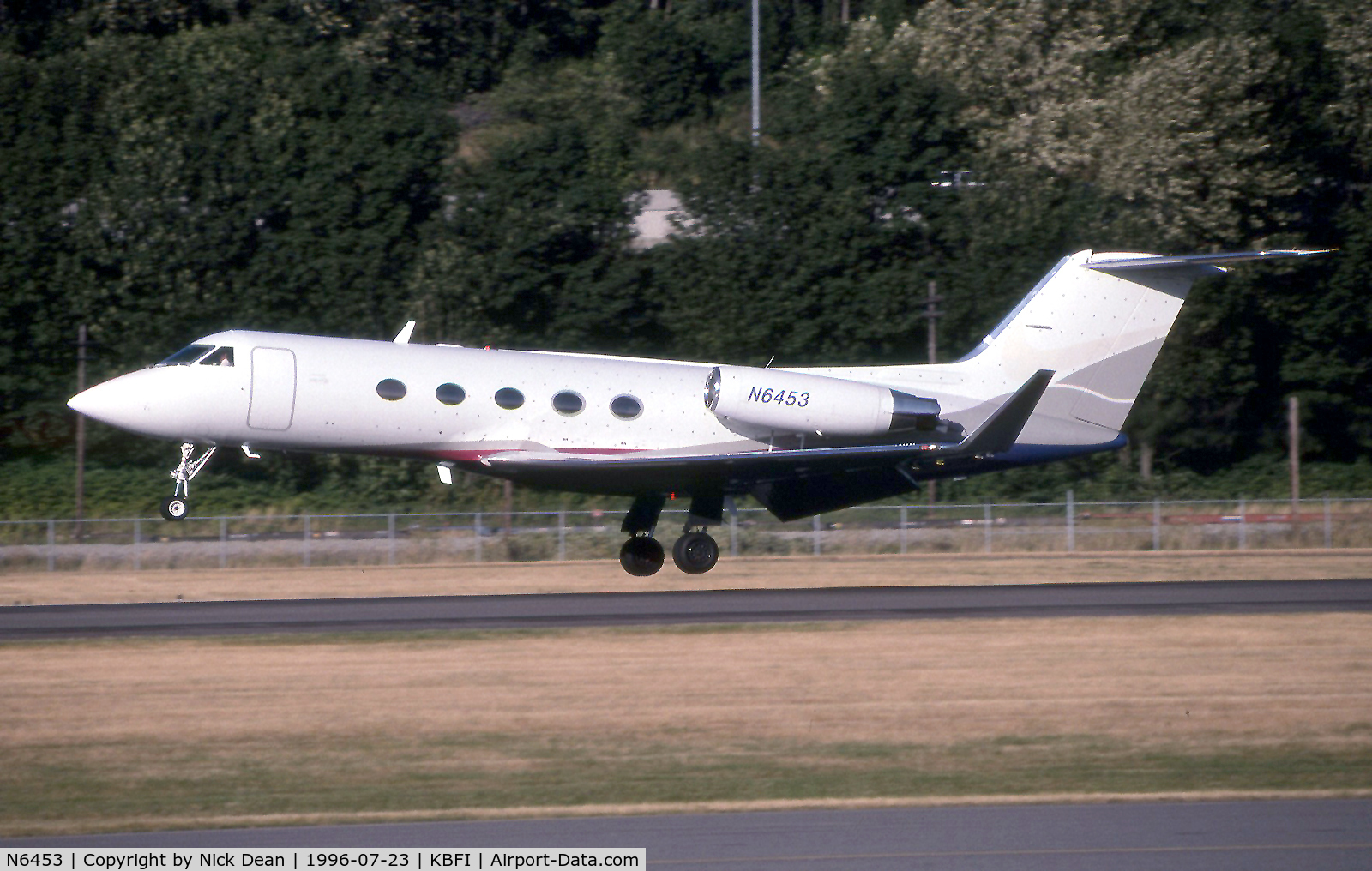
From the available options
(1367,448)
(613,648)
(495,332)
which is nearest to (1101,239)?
(1367,448)

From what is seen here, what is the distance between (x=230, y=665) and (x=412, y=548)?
625 inches

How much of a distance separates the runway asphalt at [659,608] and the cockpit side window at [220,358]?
3400 millimetres

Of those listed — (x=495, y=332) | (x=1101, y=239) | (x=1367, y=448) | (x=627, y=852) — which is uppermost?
Answer: (x=1101, y=239)

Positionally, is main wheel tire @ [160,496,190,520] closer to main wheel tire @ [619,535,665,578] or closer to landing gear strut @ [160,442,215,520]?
landing gear strut @ [160,442,215,520]

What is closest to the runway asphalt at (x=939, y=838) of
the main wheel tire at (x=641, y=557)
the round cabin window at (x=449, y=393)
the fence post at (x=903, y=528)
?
the round cabin window at (x=449, y=393)

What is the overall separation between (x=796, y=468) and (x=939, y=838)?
1344cm

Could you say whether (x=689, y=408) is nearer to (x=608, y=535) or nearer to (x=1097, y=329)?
(x=1097, y=329)

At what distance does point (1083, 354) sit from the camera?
82.5 ft

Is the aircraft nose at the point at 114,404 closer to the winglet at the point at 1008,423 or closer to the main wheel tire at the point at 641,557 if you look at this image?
the main wheel tire at the point at 641,557

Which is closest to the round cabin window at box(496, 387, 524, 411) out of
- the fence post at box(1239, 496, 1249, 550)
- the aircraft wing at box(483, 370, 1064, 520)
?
the aircraft wing at box(483, 370, 1064, 520)

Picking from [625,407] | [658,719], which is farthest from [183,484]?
[658,719]

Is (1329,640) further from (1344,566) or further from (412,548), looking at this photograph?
(412,548)

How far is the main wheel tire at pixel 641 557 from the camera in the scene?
24.9 metres

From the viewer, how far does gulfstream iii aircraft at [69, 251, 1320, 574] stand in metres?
22.2
